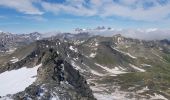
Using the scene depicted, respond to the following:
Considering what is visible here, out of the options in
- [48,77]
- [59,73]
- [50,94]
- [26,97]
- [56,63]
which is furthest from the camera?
[56,63]

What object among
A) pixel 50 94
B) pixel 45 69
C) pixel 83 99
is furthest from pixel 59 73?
pixel 50 94

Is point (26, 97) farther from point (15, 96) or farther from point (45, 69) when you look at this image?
point (45, 69)

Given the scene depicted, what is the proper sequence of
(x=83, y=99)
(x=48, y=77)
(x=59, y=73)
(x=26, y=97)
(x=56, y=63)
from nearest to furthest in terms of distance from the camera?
(x=26, y=97), (x=83, y=99), (x=48, y=77), (x=59, y=73), (x=56, y=63)

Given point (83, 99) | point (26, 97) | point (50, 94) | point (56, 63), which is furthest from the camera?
point (56, 63)

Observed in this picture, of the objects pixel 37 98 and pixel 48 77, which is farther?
pixel 48 77

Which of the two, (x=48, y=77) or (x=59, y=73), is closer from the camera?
(x=48, y=77)

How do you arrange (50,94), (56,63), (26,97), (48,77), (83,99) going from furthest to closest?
(56,63), (48,77), (83,99), (50,94), (26,97)

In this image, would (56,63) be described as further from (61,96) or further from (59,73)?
(61,96)

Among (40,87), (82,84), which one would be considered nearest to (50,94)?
(40,87)
